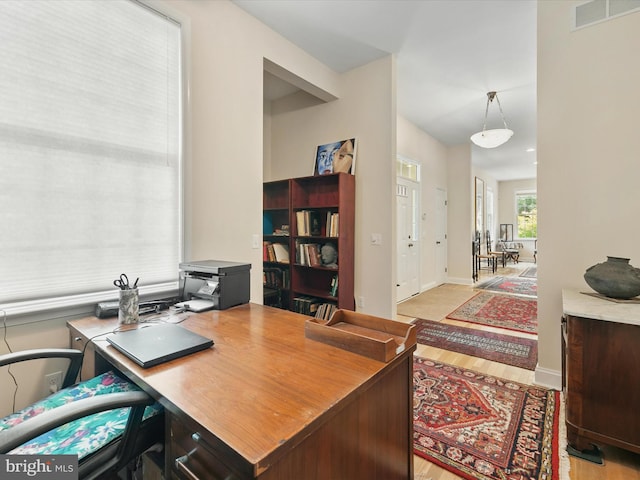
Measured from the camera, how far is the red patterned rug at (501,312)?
374 centimetres

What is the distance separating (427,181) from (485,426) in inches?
185

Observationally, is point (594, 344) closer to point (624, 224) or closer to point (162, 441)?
point (624, 224)

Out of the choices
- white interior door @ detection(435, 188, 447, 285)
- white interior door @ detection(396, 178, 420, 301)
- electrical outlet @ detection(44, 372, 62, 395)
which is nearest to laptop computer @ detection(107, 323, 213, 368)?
electrical outlet @ detection(44, 372, 62, 395)

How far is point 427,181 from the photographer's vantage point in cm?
579

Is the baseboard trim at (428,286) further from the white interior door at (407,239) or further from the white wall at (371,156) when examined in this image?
the white wall at (371,156)

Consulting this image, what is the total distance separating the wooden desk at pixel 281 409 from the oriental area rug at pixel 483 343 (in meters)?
2.07

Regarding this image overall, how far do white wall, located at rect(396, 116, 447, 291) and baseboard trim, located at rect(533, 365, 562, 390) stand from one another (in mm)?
3325

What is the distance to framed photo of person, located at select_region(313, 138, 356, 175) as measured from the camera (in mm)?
3402

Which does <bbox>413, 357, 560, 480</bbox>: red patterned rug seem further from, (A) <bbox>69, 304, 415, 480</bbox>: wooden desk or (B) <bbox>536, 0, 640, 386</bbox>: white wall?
(A) <bbox>69, 304, 415, 480</bbox>: wooden desk

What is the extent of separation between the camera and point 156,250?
1929mm

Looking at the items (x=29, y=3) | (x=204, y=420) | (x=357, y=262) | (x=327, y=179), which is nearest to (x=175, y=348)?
(x=204, y=420)

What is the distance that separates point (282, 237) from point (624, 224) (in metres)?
3.08

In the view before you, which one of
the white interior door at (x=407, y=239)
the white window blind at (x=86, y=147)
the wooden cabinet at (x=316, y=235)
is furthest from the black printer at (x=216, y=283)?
the white interior door at (x=407, y=239)

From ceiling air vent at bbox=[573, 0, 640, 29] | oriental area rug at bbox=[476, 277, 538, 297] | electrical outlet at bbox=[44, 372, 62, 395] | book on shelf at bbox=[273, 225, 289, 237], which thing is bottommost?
oriental area rug at bbox=[476, 277, 538, 297]
